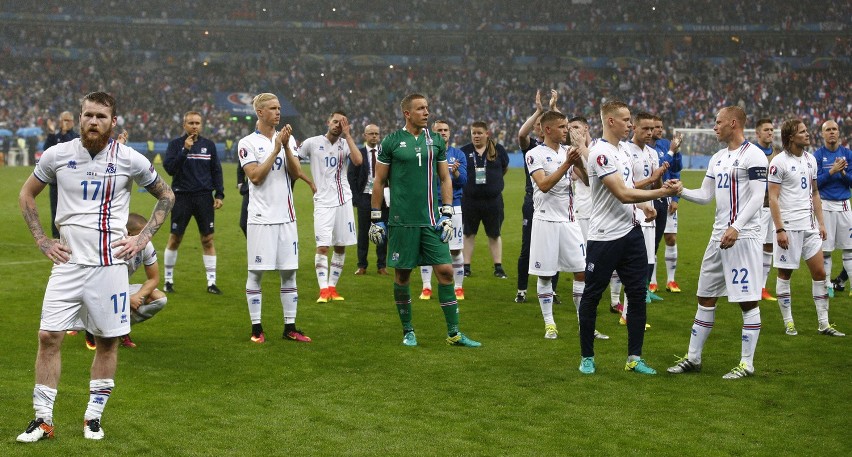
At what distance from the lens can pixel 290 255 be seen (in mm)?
10094

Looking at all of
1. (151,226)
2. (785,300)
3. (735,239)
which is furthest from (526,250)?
(151,226)

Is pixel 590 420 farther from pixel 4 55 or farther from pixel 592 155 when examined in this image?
pixel 4 55

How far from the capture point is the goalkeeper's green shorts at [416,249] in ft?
31.8

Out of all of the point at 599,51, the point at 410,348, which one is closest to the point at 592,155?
the point at 410,348

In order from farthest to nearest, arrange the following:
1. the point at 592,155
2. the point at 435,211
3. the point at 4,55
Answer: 1. the point at 4,55
2. the point at 435,211
3. the point at 592,155

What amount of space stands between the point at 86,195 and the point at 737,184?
217 inches

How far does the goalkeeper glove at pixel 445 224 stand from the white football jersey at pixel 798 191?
3844 millimetres

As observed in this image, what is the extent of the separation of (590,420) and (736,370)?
2141mm

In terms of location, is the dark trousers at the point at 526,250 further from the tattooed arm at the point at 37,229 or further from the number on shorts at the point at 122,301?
the tattooed arm at the point at 37,229

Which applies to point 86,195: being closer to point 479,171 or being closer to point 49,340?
point 49,340

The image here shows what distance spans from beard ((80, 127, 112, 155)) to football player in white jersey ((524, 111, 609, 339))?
5.03 meters

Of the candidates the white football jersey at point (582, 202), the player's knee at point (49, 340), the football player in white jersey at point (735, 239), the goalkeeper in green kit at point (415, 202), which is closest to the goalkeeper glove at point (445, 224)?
the goalkeeper in green kit at point (415, 202)

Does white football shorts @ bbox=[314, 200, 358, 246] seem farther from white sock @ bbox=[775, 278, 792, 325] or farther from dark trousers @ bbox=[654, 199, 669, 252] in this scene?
white sock @ bbox=[775, 278, 792, 325]

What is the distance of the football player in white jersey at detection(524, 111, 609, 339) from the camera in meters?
10.4
